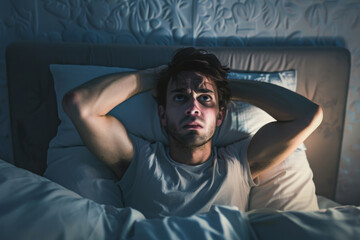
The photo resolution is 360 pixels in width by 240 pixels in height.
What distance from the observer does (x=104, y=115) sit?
966mm

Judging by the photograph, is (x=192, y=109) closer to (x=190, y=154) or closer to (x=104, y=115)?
(x=190, y=154)

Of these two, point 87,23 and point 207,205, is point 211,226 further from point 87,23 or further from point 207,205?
point 87,23

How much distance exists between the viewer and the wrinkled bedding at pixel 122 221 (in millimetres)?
503

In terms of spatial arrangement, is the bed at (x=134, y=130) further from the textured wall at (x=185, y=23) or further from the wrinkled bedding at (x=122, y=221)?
the textured wall at (x=185, y=23)

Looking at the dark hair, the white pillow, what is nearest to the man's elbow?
the white pillow

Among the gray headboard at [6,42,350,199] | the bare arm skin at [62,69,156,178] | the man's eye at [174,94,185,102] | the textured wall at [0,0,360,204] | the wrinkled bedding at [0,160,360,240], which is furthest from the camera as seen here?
the textured wall at [0,0,360,204]

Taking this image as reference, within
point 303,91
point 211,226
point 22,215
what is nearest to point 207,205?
point 211,226

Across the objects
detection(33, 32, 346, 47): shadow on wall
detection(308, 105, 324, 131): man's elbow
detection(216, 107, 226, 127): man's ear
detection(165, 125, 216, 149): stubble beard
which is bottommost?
detection(165, 125, 216, 149): stubble beard

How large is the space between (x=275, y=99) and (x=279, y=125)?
12 centimetres

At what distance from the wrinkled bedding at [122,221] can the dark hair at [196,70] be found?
1.93 feet

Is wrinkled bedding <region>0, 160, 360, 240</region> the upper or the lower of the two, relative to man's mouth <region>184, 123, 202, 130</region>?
lower

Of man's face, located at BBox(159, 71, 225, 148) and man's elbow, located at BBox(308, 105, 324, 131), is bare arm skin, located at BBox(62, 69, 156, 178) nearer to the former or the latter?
man's face, located at BBox(159, 71, 225, 148)

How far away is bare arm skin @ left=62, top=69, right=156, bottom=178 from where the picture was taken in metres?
0.89

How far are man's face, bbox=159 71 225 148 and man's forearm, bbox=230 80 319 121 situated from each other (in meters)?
0.14
